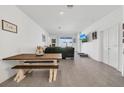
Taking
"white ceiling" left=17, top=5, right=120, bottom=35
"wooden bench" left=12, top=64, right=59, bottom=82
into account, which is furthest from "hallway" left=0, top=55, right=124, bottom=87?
"white ceiling" left=17, top=5, right=120, bottom=35

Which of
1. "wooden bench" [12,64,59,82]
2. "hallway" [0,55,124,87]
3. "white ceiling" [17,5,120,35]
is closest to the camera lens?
"hallway" [0,55,124,87]

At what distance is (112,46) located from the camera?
5133 millimetres

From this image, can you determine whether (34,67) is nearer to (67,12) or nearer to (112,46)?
(67,12)

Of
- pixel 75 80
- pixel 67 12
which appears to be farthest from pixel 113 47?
pixel 75 80

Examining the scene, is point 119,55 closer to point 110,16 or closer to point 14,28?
point 110,16

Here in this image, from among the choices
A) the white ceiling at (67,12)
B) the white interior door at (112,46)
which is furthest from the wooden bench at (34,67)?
the white interior door at (112,46)

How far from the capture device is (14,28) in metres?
3.90

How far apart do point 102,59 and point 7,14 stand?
507 cm

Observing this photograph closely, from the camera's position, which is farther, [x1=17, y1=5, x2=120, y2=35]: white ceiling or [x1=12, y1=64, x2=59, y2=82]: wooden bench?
[x1=17, y1=5, x2=120, y2=35]: white ceiling

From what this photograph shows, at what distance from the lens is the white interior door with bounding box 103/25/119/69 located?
4723mm

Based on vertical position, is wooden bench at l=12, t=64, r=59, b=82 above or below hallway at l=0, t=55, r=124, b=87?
above

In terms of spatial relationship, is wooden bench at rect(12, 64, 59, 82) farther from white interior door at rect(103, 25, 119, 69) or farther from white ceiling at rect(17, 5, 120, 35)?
white interior door at rect(103, 25, 119, 69)

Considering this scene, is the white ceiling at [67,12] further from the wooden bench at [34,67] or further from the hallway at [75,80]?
the hallway at [75,80]
